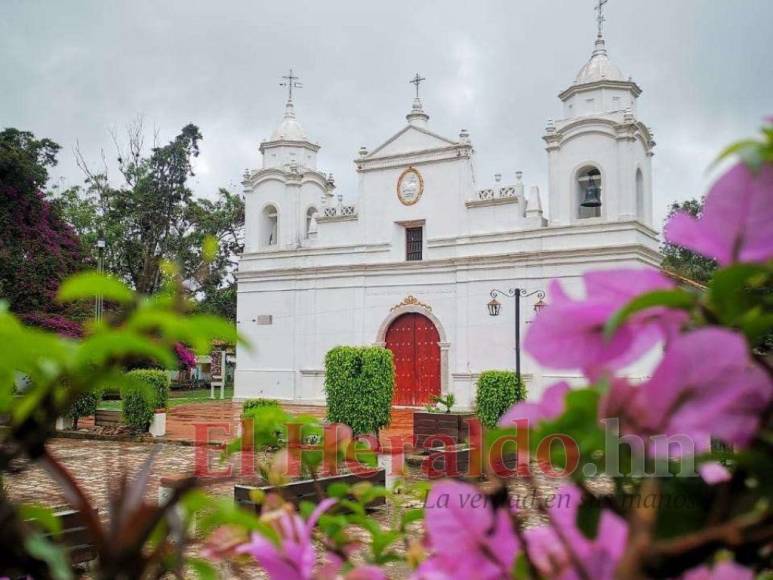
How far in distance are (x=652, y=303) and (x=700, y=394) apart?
0.19ft

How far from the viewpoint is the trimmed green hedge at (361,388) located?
9.94 m

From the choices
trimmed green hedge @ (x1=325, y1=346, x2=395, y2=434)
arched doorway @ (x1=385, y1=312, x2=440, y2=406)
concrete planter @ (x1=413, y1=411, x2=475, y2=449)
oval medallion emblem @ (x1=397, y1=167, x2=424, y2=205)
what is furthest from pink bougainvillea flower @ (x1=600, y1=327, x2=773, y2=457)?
oval medallion emblem @ (x1=397, y1=167, x2=424, y2=205)

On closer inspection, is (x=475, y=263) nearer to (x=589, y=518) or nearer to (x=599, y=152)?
(x=599, y=152)

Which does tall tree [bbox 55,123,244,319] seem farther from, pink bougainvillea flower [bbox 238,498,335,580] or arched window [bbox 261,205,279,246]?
pink bougainvillea flower [bbox 238,498,335,580]

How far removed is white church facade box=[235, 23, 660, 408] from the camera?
1396cm

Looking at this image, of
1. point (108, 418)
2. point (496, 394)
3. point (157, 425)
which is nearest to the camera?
point (496, 394)

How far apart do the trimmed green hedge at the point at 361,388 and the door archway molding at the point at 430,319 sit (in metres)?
4.99

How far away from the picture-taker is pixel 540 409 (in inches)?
18.3

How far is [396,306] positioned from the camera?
52.4ft

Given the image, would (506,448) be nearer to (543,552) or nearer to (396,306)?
(543,552)

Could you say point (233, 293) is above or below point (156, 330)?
above

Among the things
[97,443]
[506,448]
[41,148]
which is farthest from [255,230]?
[506,448]

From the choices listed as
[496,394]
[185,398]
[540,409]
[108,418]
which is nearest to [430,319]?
[496,394]

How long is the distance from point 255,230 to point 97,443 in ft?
26.2
